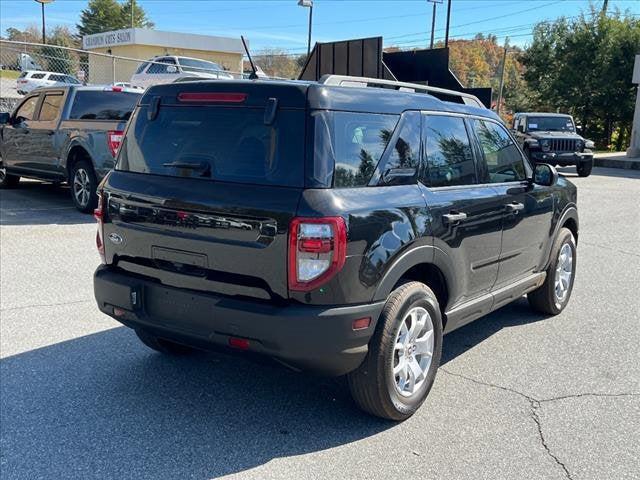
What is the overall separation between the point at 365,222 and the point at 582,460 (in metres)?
1.69

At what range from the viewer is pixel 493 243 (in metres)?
4.42

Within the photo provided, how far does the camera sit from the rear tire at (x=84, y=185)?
9.81 meters

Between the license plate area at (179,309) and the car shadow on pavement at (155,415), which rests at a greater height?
the license plate area at (179,309)

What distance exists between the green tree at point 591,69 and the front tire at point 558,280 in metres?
31.0

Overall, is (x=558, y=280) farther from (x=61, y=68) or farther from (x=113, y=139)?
(x=61, y=68)

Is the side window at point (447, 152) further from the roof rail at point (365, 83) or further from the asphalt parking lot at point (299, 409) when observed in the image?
the asphalt parking lot at point (299, 409)

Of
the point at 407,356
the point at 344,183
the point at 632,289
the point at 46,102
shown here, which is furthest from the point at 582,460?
the point at 46,102

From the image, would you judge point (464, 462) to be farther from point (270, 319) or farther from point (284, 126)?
point (284, 126)

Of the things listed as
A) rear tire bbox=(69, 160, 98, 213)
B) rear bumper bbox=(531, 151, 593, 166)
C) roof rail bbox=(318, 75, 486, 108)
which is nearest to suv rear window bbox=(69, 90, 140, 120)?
rear tire bbox=(69, 160, 98, 213)

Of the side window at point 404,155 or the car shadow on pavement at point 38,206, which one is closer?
the side window at point 404,155

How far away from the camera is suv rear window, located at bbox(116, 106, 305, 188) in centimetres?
323

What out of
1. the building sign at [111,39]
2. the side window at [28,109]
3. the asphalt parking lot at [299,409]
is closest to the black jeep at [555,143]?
the side window at [28,109]

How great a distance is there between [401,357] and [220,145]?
1592 millimetres

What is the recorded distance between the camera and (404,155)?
3.72 meters
